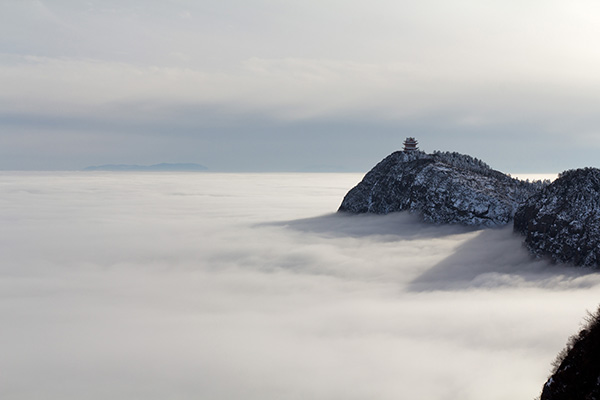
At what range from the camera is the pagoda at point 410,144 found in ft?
169

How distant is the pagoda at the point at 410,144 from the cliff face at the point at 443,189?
76 centimetres

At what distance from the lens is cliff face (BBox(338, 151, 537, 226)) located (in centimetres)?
4109

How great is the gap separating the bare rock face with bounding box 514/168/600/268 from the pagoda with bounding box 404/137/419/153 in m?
20.4

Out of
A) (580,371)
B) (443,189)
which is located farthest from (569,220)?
(580,371)

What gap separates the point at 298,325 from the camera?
80.3 ft

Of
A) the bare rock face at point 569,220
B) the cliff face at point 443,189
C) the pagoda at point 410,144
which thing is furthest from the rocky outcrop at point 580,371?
the pagoda at point 410,144

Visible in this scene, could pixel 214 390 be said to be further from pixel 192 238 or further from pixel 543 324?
pixel 192 238

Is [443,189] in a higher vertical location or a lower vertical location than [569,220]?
higher

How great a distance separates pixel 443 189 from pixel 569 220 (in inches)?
601

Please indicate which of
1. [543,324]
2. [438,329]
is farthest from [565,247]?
[438,329]

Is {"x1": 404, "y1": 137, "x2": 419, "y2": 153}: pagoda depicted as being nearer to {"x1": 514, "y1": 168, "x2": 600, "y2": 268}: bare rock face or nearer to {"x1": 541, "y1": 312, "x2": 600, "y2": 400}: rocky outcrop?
{"x1": 514, "y1": 168, "x2": 600, "y2": 268}: bare rock face

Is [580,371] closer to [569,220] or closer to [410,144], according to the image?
[569,220]

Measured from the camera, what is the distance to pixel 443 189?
4316 cm

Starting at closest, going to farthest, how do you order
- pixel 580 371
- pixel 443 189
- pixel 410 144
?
pixel 580 371
pixel 443 189
pixel 410 144
